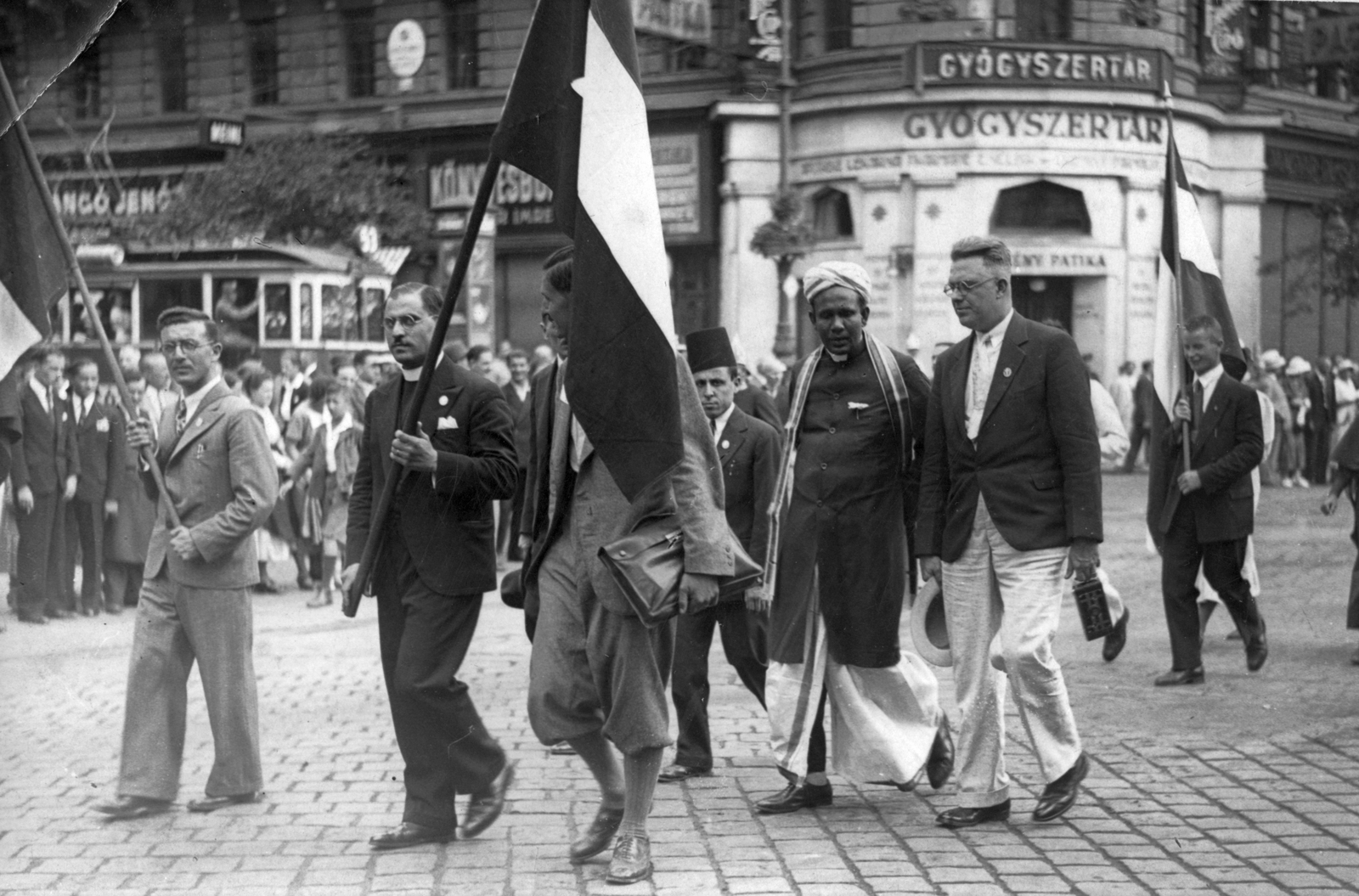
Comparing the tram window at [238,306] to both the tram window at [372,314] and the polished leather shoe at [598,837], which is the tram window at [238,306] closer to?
the tram window at [372,314]

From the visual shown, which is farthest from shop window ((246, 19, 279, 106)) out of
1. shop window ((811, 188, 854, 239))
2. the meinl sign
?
the meinl sign

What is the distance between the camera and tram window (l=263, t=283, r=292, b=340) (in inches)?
867

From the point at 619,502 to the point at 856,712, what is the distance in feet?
5.04

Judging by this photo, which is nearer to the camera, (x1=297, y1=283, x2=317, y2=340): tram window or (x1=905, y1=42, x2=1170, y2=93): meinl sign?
(x1=297, y1=283, x2=317, y2=340): tram window

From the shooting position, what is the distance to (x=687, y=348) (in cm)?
755

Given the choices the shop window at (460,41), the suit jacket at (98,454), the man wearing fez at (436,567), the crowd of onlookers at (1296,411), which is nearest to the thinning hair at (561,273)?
the man wearing fez at (436,567)

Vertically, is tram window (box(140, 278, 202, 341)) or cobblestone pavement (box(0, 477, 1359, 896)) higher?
tram window (box(140, 278, 202, 341))

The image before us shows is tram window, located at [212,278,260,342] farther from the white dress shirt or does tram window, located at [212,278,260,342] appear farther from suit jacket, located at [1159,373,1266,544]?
the white dress shirt

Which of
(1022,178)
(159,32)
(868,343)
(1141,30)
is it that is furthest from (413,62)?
(868,343)

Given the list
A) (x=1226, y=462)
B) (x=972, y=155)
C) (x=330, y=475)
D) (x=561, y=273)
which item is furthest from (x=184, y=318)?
(x=972, y=155)

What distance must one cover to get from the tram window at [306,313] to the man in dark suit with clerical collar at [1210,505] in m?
14.4

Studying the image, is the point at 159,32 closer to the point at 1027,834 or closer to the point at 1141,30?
the point at 1027,834

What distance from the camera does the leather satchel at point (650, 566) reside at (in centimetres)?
532

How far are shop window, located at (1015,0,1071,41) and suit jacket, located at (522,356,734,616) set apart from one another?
2295 cm
